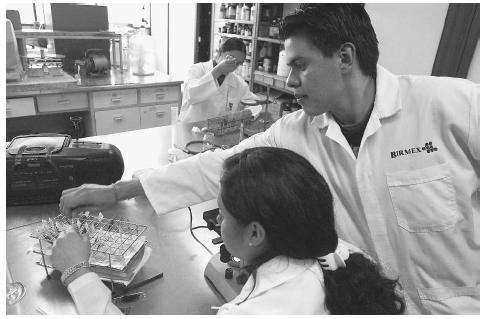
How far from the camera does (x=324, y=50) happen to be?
3.18ft

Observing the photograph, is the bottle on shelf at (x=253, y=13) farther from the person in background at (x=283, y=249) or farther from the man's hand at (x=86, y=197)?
the person in background at (x=283, y=249)

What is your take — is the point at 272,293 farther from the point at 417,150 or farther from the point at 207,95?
the point at 207,95

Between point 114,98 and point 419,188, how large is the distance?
286 cm

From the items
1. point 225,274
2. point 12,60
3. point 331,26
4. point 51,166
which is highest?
point 331,26

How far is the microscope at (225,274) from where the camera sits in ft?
3.05

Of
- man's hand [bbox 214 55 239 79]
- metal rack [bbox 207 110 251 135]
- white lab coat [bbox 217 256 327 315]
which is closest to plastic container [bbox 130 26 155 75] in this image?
man's hand [bbox 214 55 239 79]

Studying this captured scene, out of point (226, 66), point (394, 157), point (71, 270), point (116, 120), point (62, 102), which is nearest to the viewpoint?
point (71, 270)

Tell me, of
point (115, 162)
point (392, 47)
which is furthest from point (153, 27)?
point (115, 162)

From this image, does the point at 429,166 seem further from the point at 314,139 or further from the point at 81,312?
the point at 81,312

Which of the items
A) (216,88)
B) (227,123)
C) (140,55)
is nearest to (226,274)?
(227,123)

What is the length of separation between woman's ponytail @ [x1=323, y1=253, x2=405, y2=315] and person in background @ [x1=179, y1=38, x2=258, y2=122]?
1.71 meters

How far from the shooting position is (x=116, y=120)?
3311 millimetres

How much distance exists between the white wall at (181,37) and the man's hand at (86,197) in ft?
12.5

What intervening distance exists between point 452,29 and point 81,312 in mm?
2842
